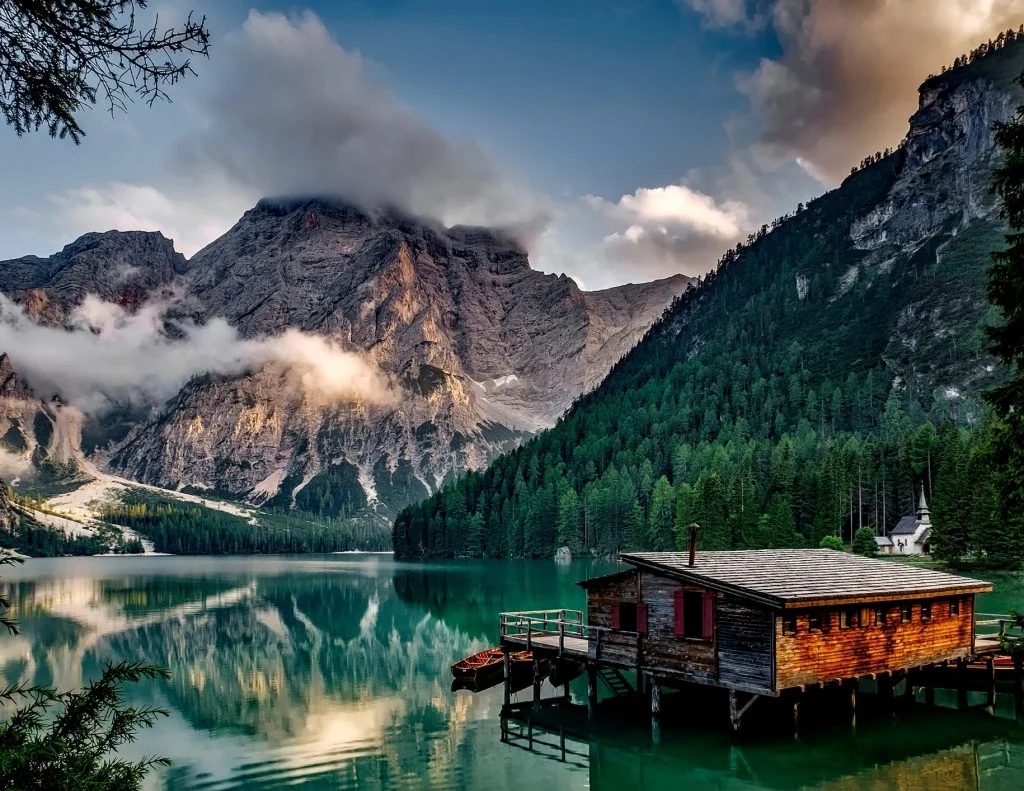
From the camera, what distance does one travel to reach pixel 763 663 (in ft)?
105

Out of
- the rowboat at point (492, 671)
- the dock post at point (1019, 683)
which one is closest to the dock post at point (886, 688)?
the dock post at point (1019, 683)

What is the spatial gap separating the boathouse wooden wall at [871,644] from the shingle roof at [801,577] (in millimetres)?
Result: 918

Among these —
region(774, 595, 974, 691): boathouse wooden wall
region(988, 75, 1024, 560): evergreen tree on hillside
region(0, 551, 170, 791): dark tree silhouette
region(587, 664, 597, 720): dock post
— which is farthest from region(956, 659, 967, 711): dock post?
region(0, 551, 170, 791): dark tree silhouette

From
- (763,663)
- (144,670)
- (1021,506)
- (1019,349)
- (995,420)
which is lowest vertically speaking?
(763,663)

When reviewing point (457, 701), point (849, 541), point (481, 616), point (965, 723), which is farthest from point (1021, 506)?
point (849, 541)

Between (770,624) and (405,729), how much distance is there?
18.2 metres

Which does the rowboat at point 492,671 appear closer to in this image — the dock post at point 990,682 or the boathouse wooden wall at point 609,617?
the boathouse wooden wall at point 609,617

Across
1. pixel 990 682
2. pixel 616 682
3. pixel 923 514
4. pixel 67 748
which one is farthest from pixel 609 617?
pixel 923 514

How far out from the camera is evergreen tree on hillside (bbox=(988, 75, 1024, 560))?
22234 mm

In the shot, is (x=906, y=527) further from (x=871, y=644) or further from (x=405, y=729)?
(x=405, y=729)

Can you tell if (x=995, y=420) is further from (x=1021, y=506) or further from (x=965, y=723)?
(x=965, y=723)

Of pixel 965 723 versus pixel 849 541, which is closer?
pixel 965 723

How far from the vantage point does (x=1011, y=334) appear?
2283 cm

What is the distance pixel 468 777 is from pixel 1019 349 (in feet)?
79.5
